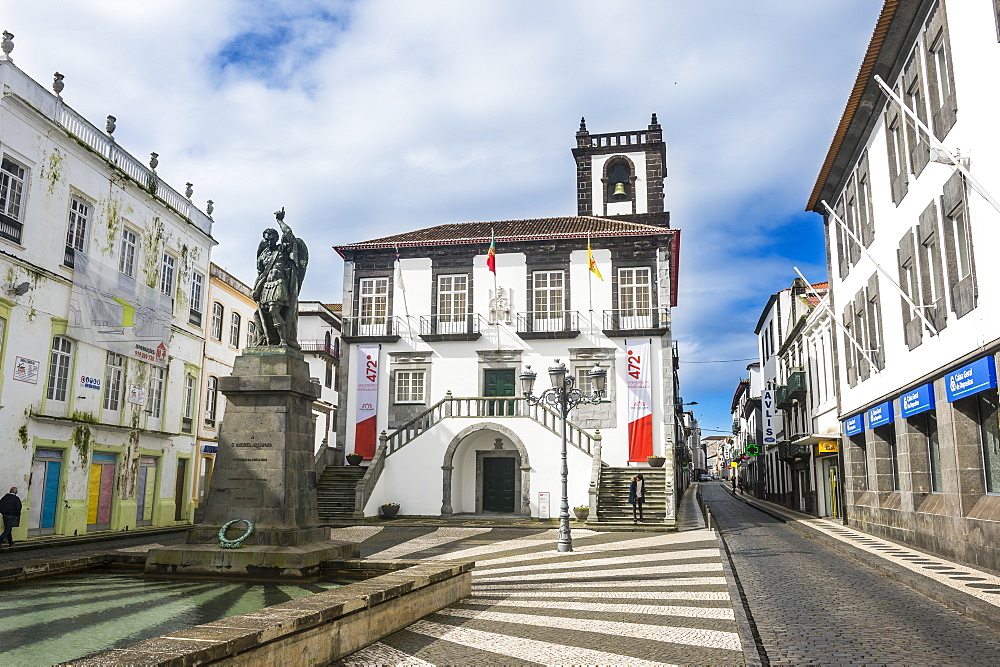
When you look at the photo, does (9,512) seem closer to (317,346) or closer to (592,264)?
(592,264)

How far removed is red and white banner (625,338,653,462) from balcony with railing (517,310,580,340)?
6.98 feet

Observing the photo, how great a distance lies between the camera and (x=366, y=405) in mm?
29250

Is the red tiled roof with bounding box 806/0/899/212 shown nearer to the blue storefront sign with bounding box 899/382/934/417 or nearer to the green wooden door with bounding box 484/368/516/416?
the blue storefront sign with bounding box 899/382/934/417

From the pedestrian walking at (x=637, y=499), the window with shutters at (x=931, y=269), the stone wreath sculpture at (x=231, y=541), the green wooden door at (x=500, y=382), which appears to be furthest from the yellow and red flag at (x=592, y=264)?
the stone wreath sculpture at (x=231, y=541)

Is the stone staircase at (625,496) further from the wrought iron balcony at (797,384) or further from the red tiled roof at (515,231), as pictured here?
the wrought iron balcony at (797,384)

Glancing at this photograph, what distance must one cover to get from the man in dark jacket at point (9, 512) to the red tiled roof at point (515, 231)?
53.1 feet

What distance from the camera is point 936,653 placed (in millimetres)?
7070

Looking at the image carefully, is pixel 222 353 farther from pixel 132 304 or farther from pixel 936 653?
pixel 936 653

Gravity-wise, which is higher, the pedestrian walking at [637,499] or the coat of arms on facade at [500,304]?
the coat of arms on facade at [500,304]

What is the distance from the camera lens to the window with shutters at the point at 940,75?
13398 millimetres

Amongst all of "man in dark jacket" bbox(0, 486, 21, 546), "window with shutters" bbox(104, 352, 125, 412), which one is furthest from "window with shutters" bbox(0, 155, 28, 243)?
"man in dark jacket" bbox(0, 486, 21, 546)

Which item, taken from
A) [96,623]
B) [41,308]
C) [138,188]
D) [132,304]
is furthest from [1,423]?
[96,623]

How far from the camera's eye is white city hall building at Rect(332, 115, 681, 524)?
84.7 feet

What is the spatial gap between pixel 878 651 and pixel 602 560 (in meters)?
7.28
